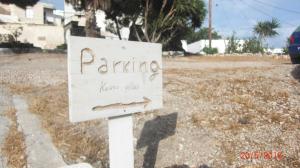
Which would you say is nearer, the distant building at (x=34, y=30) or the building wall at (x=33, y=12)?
the distant building at (x=34, y=30)

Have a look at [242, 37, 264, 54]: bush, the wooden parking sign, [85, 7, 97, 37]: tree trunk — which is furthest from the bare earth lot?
[242, 37, 264, 54]: bush

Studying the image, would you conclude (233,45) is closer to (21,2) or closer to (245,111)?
(21,2)

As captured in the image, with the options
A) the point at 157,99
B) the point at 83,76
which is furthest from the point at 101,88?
the point at 157,99

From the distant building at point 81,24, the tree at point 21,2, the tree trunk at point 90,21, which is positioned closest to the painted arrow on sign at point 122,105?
the tree trunk at point 90,21

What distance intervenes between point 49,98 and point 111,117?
4.12 meters

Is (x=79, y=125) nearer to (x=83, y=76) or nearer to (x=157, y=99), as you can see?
(x=157, y=99)

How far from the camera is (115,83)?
303cm

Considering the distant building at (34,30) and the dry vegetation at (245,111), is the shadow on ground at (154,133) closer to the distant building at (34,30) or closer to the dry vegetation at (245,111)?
the dry vegetation at (245,111)

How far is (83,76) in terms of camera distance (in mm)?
2795
